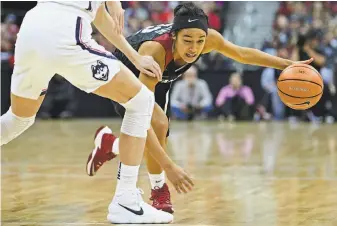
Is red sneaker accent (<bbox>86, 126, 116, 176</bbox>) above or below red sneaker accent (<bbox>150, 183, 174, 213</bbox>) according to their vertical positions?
above

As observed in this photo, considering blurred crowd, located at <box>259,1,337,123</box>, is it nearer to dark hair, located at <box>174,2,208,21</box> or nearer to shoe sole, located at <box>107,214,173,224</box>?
dark hair, located at <box>174,2,208,21</box>

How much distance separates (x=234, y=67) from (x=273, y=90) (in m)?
1.22

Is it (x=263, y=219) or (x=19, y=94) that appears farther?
(x=263, y=219)

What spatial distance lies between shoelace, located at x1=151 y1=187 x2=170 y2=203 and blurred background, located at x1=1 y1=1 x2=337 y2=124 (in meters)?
10.0

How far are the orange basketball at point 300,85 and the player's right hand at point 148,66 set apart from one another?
3.17 feet

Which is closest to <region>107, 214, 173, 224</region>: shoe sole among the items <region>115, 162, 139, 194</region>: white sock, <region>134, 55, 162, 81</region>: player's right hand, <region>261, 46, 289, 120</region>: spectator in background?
<region>115, 162, 139, 194</region>: white sock

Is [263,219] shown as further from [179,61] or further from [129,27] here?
[129,27]

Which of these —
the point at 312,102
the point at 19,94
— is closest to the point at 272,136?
the point at 312,102

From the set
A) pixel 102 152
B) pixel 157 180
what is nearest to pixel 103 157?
pixel 102 152

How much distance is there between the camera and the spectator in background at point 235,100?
1540 centimetres

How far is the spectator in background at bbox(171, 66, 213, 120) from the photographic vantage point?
15.3 meters

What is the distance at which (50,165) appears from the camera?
7.96m

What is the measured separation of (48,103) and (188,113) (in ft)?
11.2

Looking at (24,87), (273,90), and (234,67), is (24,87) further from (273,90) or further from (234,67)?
(234,67)
